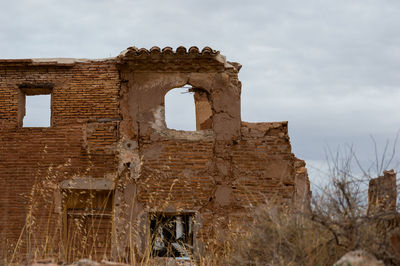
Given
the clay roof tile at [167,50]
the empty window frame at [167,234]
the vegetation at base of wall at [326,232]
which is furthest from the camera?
the clay roof tile at [167,50]

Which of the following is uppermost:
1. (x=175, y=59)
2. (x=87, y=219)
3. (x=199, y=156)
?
(x=175, y=59)

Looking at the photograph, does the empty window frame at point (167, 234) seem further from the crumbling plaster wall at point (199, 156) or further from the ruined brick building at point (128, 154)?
the crumbling plaster wall at point (199, 156)

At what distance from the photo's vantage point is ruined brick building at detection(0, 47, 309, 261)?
9.98 meters

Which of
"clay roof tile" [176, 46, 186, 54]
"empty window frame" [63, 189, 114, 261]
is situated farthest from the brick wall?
"clay roof tile" [176, 46, 186, 54]

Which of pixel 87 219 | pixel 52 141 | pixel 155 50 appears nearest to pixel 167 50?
pixel 155 50

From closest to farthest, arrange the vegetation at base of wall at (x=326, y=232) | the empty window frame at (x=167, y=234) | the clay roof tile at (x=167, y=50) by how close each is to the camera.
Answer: the vegetation at base of wall at (x=326, y=232) → the empty window frame at (x=167, y=234) → the clay roof tile at (x=167, y=50)

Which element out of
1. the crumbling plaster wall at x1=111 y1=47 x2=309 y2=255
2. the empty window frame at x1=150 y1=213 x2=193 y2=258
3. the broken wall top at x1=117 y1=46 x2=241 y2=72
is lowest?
the empty window frame at x1=150 y1=213 x2=193 y2=258

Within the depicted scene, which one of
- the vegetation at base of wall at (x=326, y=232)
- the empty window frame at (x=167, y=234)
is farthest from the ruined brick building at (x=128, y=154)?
the vegetation at base of wall at (x=326, y=232)

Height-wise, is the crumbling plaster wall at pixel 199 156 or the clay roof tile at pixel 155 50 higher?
the clay roof tile at pixel 155 50

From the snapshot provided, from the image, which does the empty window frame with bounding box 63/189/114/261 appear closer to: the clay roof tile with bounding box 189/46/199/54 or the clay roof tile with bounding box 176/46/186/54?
the clay roof tile with bounding box 176/46/186/54

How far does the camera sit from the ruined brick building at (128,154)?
32.8ft

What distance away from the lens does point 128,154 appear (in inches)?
401

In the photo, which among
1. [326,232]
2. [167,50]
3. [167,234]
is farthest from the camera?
[167,234]

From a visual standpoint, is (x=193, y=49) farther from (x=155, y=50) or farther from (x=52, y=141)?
→ (x=52, y=141)
